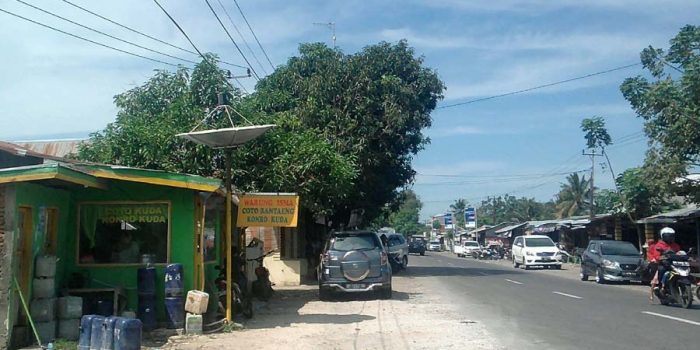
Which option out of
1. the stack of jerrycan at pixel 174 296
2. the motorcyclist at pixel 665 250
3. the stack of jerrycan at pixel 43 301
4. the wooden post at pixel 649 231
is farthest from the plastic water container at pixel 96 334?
the wooden post at pixel 649 231

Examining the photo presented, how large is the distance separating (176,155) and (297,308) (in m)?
4.70

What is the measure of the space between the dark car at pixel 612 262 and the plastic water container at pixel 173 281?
17175 millimetres

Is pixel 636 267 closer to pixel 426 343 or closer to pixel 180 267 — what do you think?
pixel 426 343

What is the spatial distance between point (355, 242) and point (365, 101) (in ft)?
30.6

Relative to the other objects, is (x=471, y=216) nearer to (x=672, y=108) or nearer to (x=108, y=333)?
(x=672, y=108)

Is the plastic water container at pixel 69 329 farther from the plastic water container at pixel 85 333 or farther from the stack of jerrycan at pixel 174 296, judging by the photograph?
the stack of jerrycan at pixel 174 296

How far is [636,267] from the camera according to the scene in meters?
23.7

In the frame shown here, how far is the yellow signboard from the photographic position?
1351 cm

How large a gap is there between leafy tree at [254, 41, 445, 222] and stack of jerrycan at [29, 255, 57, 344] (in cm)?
1421

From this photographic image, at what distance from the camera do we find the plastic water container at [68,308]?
10.8 meters

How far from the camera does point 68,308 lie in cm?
1077

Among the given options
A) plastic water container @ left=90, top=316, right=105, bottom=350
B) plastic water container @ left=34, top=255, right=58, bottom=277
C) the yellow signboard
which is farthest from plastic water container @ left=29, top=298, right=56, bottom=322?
the yellow signboard

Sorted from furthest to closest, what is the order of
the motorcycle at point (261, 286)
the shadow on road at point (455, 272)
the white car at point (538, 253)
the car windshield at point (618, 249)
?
the white car at point (538, 253) < the shadow on road at point (455, 272) < the car windshield at point (618, 249) < the motorcycle at point (261, 286)

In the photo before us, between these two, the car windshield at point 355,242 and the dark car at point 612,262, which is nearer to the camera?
the car windshield at point 355,242
